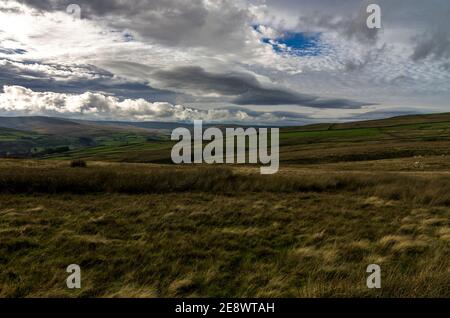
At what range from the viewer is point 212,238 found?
976 cm

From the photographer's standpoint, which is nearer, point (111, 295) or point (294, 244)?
point (111, 295)

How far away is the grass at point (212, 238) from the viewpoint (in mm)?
6574

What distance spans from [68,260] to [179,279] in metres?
3.08

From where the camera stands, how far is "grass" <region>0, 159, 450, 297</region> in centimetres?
657

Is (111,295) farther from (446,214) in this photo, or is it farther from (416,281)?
(446,214)

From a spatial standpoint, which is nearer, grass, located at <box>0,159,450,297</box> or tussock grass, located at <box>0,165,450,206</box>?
grass, located at <box>0,159,450,297</box>

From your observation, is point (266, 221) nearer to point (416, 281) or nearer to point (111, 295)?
point (416, 281)

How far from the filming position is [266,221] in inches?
473

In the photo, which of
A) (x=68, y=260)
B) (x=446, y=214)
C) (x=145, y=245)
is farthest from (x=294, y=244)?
(x=446, y=214)

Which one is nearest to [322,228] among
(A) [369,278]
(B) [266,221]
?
(B) [266,221]

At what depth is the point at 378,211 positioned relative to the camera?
13.9 m

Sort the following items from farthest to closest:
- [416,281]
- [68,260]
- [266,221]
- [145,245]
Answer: [266,221]
[145,245]
[68,260]
[416,281]

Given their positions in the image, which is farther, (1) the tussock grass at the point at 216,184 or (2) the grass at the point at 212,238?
(1) the tussock grass at the point at 216,184
